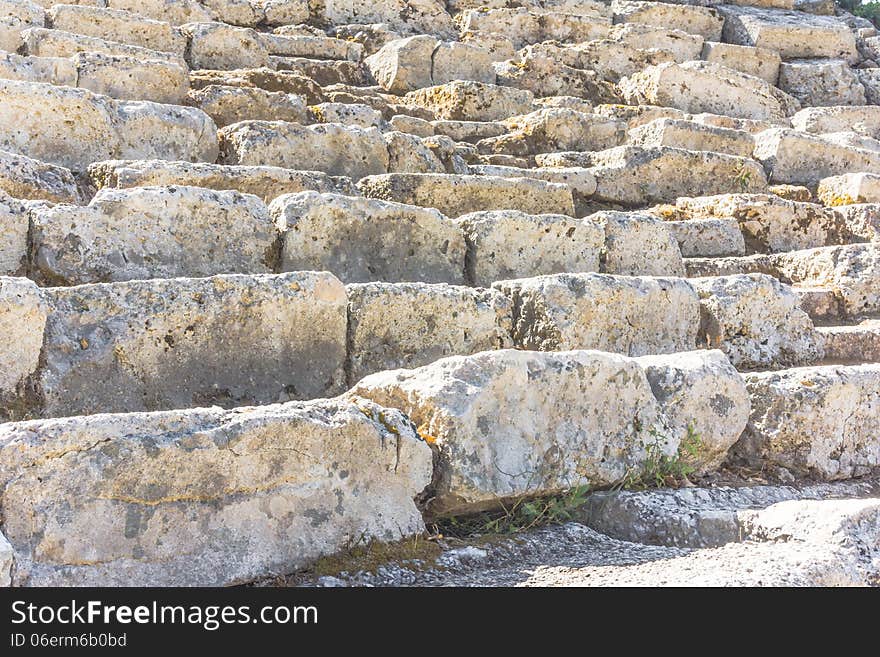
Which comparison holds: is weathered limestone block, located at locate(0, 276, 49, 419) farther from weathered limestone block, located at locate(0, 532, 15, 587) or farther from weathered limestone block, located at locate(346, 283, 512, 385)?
weathered limestone block, located at locate(346, 283, 512, 385)

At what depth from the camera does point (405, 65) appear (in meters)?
8.09

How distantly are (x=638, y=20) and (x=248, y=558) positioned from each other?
9101mm

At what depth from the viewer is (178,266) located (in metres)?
4.39

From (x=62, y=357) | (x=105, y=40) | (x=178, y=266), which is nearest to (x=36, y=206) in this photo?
(x=178, y=266)

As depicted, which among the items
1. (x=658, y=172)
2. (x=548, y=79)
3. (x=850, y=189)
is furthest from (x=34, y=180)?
(x=850, y=189)

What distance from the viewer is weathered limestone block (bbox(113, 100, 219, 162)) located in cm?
543

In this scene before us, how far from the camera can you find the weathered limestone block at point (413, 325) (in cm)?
429

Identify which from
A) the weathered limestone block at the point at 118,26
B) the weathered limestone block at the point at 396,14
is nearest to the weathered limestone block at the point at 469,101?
the weathered limestone block at the point at 396,14

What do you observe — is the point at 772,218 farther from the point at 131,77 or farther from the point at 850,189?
the point at 131,77

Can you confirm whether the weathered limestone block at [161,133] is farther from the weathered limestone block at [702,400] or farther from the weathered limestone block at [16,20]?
the weathered limestone block at [702,400]

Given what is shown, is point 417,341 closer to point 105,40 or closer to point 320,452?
point 320,452

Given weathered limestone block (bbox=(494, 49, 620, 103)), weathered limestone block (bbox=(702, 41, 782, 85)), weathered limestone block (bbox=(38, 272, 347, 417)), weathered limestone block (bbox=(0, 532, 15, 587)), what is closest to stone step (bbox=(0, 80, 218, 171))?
weathered limestone block (bbox=(38, 272, 347, 417))

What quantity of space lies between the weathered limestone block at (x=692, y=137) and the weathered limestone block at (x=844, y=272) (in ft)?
5.33

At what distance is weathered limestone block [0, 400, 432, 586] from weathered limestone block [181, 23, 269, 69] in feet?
15.8
